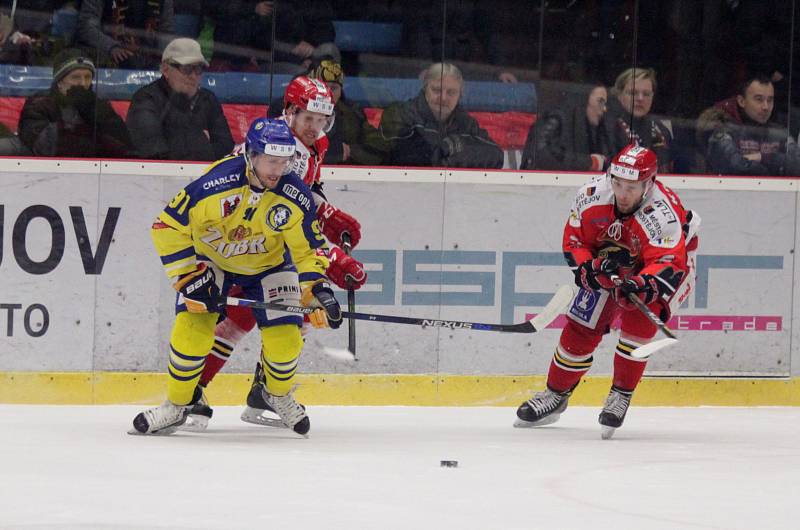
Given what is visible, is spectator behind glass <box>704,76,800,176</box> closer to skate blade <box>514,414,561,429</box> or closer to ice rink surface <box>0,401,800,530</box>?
ice rink surface <box>0,401,800,530</box>

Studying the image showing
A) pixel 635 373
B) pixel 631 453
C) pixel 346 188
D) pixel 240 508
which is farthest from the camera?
pixel 346 188

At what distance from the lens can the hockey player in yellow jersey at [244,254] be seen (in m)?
4.32

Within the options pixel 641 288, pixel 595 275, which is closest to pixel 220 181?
pixel 595 275

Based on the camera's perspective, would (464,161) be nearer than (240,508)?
No

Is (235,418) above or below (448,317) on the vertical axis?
below

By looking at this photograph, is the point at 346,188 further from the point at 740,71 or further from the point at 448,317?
the point at 740,71

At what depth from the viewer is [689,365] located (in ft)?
19.1

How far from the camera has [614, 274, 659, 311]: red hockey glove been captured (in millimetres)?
4680

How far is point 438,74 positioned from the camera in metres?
5.70

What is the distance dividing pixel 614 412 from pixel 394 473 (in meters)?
1.22

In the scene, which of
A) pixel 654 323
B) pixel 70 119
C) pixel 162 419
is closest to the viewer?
pixel 162 419

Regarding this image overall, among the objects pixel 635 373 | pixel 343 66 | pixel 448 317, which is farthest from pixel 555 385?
pixel 343 66

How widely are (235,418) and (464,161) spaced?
142 cm

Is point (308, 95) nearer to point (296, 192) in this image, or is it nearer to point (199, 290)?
point (296, 192)
